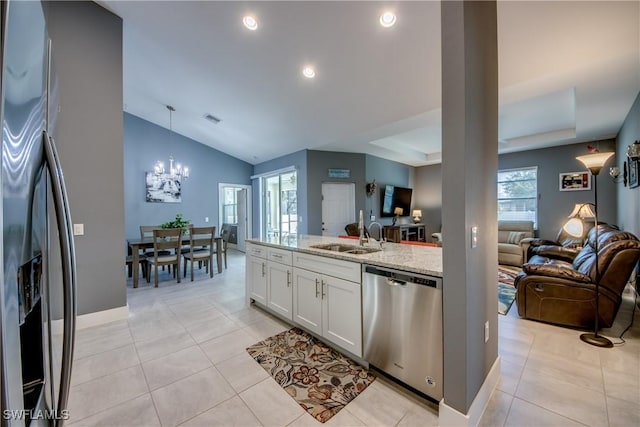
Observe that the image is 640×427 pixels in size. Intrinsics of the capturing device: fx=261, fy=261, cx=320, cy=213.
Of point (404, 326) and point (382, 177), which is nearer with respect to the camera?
point (404, 326)

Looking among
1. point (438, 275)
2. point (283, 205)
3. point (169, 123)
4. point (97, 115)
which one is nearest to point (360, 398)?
point (438, 275)

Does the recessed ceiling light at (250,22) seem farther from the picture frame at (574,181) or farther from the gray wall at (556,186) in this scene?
the picture frame at (574,181)

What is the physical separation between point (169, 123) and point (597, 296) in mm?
7947

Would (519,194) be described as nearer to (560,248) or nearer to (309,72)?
(560,248)

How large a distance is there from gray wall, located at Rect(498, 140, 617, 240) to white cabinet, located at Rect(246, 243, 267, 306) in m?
6.56

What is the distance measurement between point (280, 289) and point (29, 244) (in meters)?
2.42

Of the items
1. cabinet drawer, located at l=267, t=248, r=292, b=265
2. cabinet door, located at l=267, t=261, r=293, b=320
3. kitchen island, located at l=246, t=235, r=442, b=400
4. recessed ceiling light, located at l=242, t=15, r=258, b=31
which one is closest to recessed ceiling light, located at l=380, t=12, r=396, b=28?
recessed ceiling light, located at l=242, t=15, r=258, b=31

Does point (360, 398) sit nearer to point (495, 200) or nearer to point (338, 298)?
point (338, 298)

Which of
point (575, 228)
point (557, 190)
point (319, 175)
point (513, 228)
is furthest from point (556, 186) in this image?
point (319, 175)

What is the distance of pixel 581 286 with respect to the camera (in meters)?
2.68

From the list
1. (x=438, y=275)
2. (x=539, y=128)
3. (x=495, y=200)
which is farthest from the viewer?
(x=539, y=128)

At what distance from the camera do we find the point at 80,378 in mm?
2029

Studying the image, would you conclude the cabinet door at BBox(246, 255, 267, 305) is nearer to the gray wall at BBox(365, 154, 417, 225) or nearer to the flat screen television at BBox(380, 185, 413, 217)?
the gray wall at BBox(365, 154, 417, 225)

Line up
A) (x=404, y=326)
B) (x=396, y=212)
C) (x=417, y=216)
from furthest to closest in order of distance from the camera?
(x=417, y=216)
(x=396, y=212)
(x=404, y=326)
